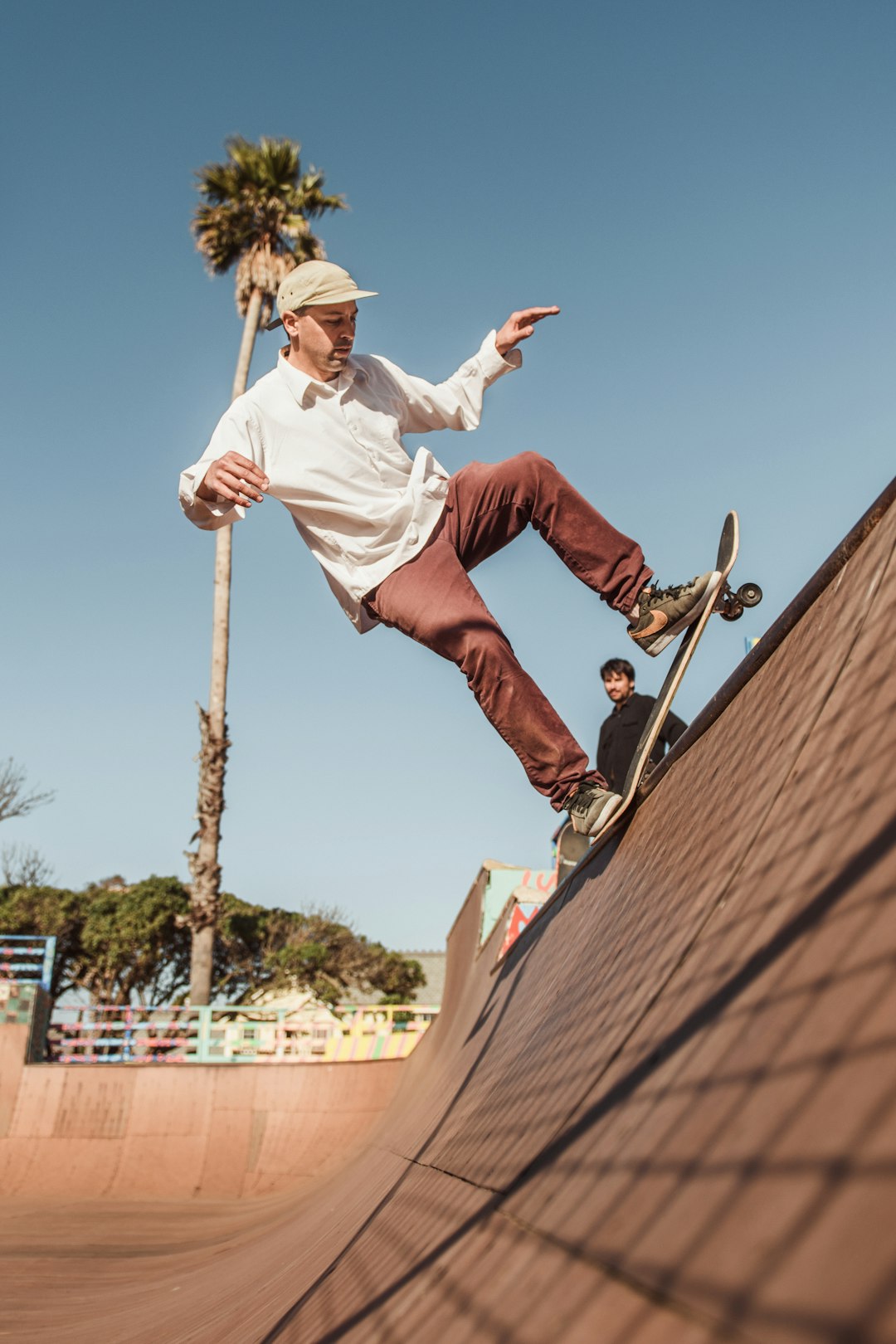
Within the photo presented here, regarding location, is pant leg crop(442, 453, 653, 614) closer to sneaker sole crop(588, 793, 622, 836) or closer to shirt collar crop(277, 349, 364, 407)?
shirt collar crop(277, 349, 364, 407)

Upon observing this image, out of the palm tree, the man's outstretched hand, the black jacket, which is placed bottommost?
the black jacket

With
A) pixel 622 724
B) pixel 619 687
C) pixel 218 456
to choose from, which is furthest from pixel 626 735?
pixel 218 456

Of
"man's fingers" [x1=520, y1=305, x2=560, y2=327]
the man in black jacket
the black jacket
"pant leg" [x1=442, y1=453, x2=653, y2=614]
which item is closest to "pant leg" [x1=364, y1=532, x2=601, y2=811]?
"pant leg" [x1=442, y1=453, x2=653, y2=614]

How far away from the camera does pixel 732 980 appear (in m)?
1.12

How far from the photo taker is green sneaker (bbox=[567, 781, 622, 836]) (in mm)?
3148

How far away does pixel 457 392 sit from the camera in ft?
13.4

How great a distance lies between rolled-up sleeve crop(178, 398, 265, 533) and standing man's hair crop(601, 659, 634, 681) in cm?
346

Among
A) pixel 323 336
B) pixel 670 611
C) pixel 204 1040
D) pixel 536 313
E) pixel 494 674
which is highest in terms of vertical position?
pixel 536 313

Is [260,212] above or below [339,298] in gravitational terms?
above

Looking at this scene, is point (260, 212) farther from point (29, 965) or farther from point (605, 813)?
point (605, 813)

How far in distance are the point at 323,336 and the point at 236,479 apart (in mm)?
736

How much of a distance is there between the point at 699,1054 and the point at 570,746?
2.39 meters

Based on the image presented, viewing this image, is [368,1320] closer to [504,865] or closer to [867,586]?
[867,586]

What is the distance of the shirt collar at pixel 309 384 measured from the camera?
12.1 feet
